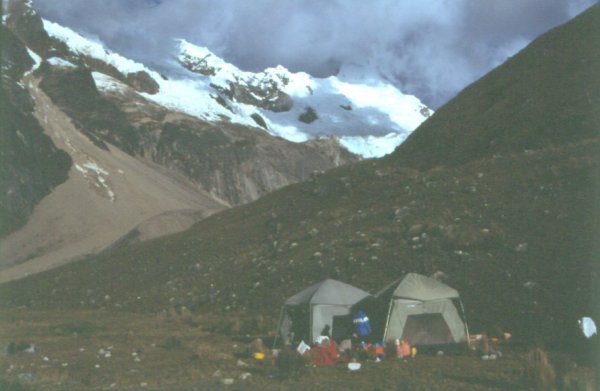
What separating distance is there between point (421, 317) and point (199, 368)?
6249mm

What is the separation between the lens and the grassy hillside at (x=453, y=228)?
76.4 ft

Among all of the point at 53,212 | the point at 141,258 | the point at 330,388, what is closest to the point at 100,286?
the point at 141,258

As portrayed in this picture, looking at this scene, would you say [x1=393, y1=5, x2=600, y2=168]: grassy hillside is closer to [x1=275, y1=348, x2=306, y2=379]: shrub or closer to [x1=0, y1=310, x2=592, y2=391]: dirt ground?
[x1=0, y1=310, x2=592, y2=391]: dirt ground

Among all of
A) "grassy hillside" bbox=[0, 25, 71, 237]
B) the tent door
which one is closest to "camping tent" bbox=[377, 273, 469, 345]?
the tent door

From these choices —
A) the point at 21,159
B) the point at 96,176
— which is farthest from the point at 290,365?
the point at 96,176

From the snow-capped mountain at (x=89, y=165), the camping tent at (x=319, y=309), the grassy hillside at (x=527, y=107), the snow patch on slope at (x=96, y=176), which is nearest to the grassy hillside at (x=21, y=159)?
the snow-capped mountain at (x=89, y=165)

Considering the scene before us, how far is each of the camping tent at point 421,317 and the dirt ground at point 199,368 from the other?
2.40 ft

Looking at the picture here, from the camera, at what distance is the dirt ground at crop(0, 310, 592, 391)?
15.9 m

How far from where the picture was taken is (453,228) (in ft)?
94.2

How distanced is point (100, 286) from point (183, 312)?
14.6 m

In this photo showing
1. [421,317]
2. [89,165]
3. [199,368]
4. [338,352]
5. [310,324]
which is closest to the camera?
[199,368]

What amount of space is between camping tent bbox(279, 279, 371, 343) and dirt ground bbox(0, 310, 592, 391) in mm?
1775

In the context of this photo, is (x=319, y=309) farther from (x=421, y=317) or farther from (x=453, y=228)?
(x=453, y=228)

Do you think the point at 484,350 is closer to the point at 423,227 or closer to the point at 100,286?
the point at 423,227
